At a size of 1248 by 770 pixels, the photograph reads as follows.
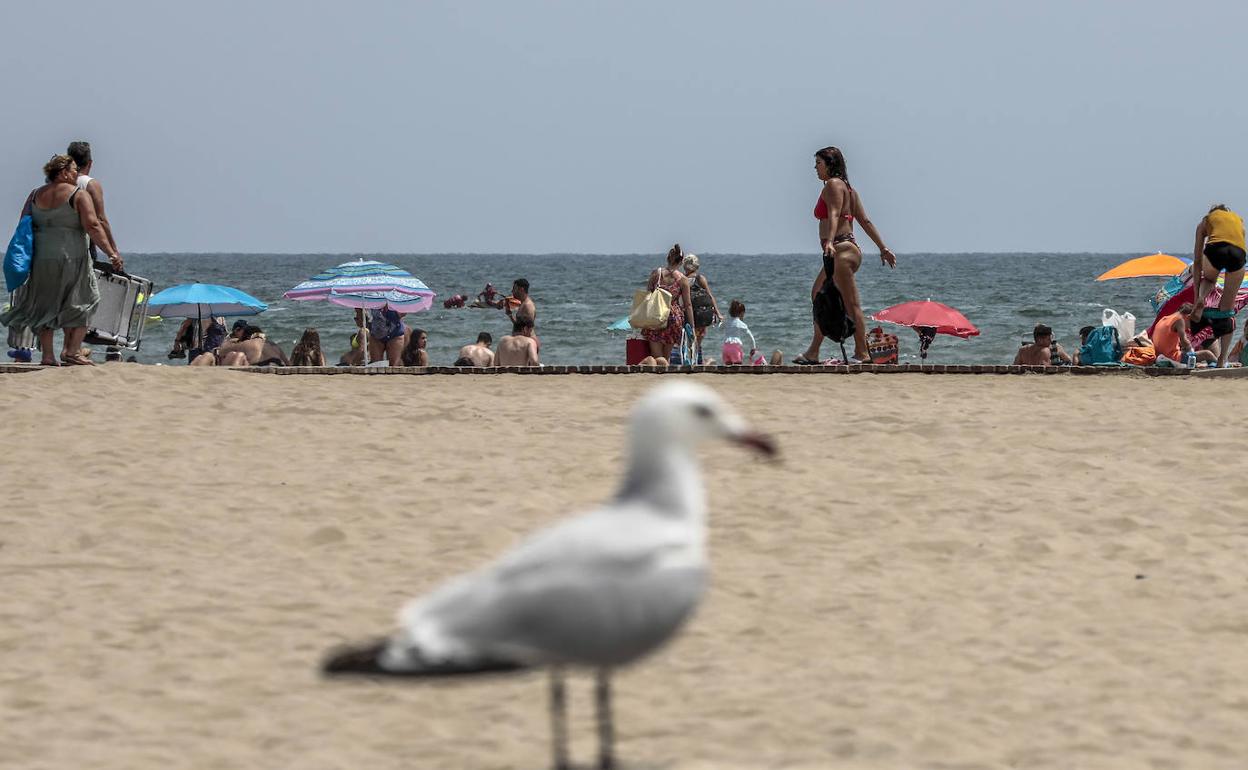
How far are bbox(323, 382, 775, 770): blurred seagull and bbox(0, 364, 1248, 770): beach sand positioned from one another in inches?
43.9

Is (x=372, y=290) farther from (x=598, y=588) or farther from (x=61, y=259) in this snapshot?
(x=598, y=588)

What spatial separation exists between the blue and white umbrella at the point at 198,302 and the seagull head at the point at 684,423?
17238mm

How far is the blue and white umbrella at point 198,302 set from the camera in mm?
20828

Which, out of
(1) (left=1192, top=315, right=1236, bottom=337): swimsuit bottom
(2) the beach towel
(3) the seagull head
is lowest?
(2) the beach towel

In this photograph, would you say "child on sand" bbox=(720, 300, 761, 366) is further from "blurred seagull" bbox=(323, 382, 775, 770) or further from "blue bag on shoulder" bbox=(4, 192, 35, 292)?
"blurred seagull" bbox=(323, 382, 775, 770)

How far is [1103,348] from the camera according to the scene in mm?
15664

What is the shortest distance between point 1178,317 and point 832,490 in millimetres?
8139

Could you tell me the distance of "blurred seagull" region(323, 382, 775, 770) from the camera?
12.1 feet

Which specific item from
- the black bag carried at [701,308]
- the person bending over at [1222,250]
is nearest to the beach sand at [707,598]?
the person bending over at [1222,250]

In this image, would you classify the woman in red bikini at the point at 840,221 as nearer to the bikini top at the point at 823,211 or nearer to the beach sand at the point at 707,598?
the bikini top at the point at 823,211

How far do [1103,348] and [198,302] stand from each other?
11.4 meters

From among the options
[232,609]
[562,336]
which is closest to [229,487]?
[232,609]

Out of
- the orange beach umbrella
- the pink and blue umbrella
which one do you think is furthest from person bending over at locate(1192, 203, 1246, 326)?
the pink and blue umbrella

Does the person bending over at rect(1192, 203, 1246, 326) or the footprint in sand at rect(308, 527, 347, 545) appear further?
the person bending over at rect(1192, 203, 1246, 326)
